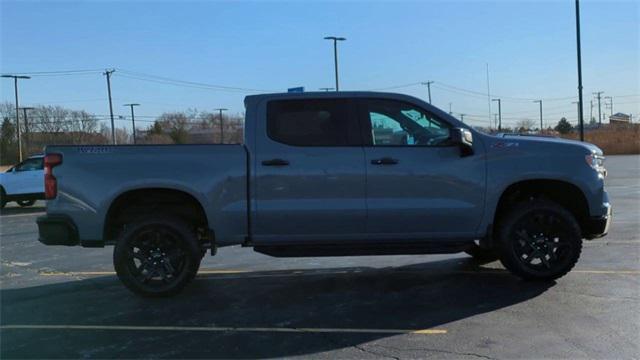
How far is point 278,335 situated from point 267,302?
3.72 feet

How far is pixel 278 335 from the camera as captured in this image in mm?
5203

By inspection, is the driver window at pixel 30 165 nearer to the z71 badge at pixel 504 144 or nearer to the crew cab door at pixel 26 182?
the crew cab door at pixel 26 182

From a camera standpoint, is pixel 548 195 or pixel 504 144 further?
pixel 548 195

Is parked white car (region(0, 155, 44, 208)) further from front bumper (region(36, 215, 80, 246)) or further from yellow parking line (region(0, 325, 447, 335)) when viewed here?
yellow parking line (region(0, 325, 447, 335))

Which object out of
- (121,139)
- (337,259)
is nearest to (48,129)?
(121,139)

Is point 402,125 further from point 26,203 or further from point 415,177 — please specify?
point 26,203

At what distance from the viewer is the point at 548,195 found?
274 inches

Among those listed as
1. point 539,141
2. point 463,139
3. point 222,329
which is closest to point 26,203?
point 222,329

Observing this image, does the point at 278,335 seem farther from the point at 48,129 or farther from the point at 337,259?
the point at 48,129

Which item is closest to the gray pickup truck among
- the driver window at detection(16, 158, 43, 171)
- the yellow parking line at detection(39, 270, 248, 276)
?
the yellow parking line at detection(39, 270, 248, 276)

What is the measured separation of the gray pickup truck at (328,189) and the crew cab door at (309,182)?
0.03 ft

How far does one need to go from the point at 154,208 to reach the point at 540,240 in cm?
421

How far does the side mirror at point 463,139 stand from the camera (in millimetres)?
6215

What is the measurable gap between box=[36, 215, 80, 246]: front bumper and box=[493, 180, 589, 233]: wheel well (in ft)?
14.8
